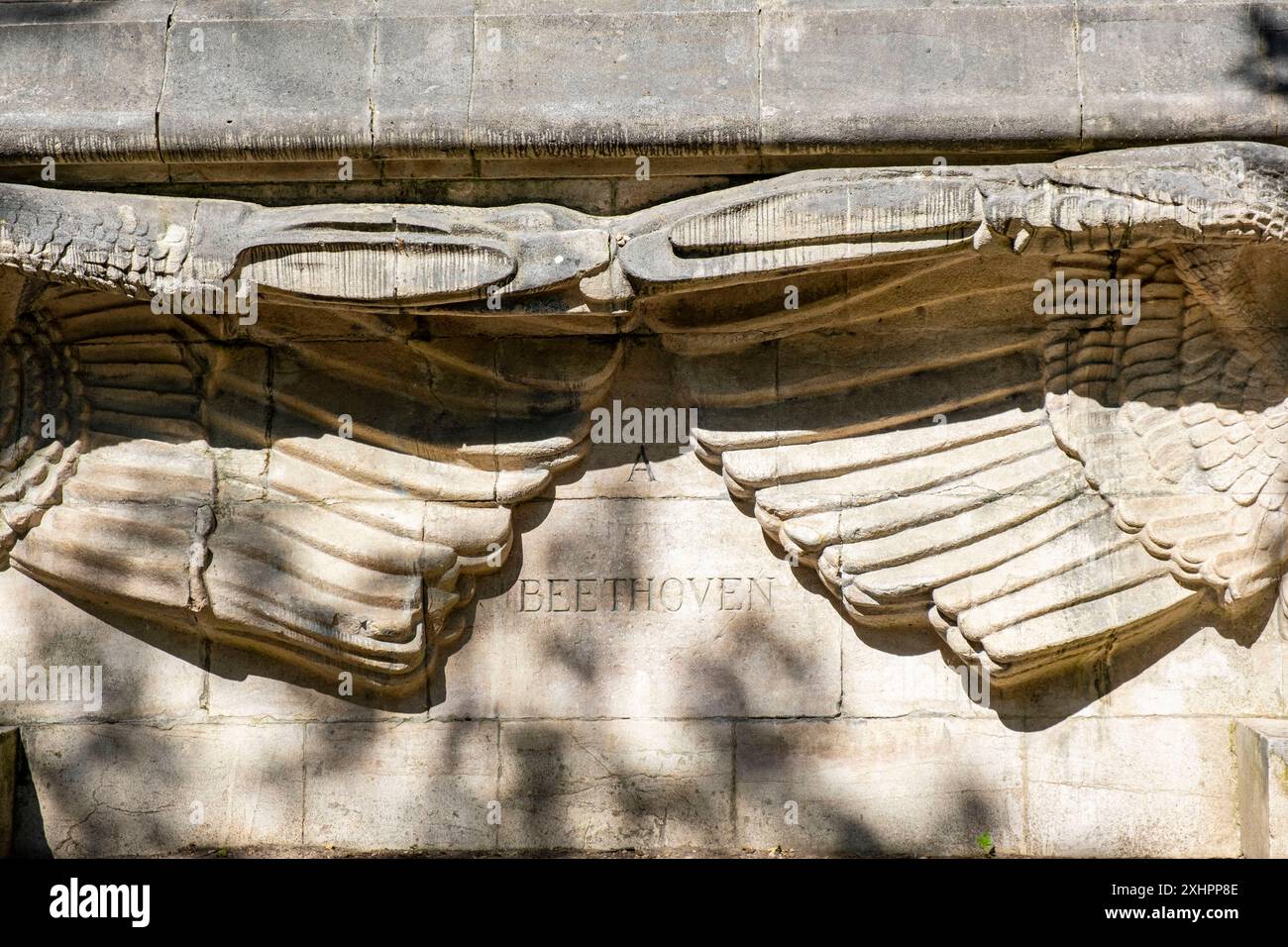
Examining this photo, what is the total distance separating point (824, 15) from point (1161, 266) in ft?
4.38

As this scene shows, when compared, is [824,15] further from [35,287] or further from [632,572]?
[35,287]

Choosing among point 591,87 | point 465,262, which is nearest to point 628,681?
point 465,262

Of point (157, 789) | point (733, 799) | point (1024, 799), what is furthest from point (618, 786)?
point (157, 789)

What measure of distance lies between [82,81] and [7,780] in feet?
7.58

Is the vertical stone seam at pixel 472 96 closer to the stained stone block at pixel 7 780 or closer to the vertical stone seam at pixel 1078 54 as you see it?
the vertical stone seam at pixel 1078 54

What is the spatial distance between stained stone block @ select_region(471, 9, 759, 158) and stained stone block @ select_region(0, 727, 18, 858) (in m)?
2.53

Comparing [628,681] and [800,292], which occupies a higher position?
[800,292]

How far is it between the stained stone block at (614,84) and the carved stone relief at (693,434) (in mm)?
249

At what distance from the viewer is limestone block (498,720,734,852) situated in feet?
16.6

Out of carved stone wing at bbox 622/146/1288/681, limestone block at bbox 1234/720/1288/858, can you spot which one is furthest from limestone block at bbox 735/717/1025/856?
limestone block at bbox 1234/720/1288/858

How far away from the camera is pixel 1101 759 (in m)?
5.02

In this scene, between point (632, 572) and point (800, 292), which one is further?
point (632, 572)

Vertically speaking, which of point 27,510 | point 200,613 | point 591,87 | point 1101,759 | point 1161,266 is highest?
point 591,87

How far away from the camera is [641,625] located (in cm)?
512
